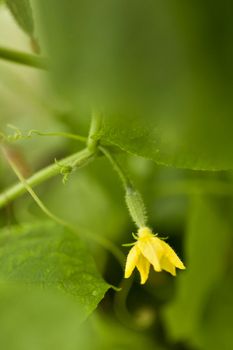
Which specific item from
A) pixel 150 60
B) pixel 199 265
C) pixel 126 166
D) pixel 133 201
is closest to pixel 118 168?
pixel 133 201

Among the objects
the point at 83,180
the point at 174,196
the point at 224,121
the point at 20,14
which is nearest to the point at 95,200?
the point at 83,180

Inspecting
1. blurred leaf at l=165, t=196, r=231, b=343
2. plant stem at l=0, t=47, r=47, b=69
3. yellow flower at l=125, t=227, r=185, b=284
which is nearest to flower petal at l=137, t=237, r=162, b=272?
yellow flower at l=125, t=227, r=185, b=284

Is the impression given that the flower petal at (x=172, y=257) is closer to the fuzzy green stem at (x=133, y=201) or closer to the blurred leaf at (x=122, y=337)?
the fuzzy green stem at (x=133, y=201)

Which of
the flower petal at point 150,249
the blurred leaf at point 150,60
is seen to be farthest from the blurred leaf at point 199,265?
the blurred leaf at point 150,60

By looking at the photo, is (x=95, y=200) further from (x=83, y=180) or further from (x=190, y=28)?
(x=190, y=28)

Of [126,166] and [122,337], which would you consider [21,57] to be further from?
[122,337]
